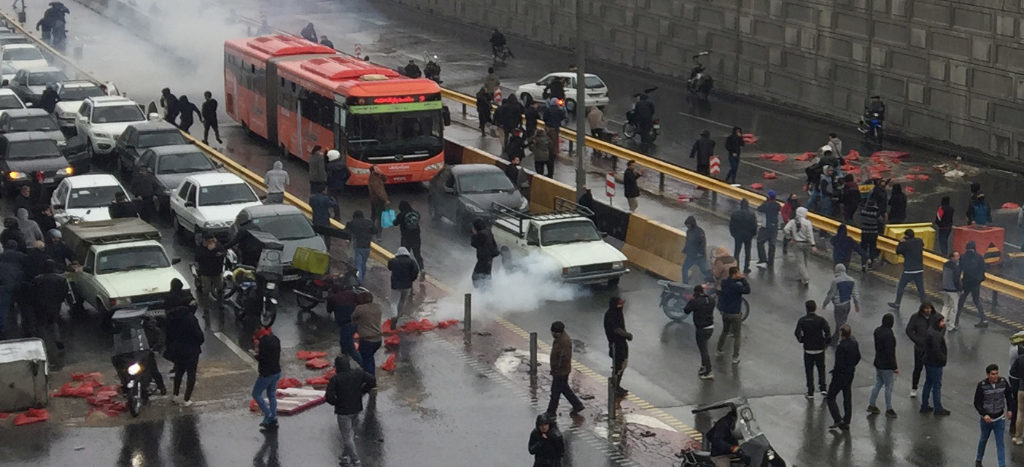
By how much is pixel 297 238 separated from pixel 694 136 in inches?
774

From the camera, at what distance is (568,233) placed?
3036cm

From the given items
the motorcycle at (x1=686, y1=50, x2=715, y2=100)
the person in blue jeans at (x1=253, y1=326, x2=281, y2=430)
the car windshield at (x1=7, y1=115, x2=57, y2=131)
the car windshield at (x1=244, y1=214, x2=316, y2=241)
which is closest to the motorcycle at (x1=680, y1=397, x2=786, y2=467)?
the person in blue jeans at (x1=253, y1=326, x2=281, y2=430)

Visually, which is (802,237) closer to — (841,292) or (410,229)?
(841,292)

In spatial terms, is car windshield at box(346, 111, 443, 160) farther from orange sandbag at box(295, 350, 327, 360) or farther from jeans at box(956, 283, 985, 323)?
jeans at box(956, 283, 985, 323)

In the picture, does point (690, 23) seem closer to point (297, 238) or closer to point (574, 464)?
point (297, 238)

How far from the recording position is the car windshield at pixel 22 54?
56.4m

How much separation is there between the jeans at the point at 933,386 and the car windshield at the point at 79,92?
29919 mm

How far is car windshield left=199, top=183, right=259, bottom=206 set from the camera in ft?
108

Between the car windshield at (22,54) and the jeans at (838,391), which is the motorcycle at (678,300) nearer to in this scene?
the jeans at (838,391)

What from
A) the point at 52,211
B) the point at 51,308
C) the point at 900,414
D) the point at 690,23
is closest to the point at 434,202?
the point at 52,211

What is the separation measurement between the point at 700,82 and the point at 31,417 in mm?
33338

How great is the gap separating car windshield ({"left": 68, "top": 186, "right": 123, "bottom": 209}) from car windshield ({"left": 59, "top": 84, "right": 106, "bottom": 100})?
1395 centimetres

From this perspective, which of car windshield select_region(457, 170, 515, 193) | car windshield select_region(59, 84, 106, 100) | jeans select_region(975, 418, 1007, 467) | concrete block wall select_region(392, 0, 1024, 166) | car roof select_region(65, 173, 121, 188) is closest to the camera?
jeans select_region(975, 418, 1007, 467)

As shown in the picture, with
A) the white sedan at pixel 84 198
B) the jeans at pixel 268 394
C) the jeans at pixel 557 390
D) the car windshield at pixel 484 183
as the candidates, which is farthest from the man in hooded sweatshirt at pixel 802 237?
the white sedan at pixel 84 198
